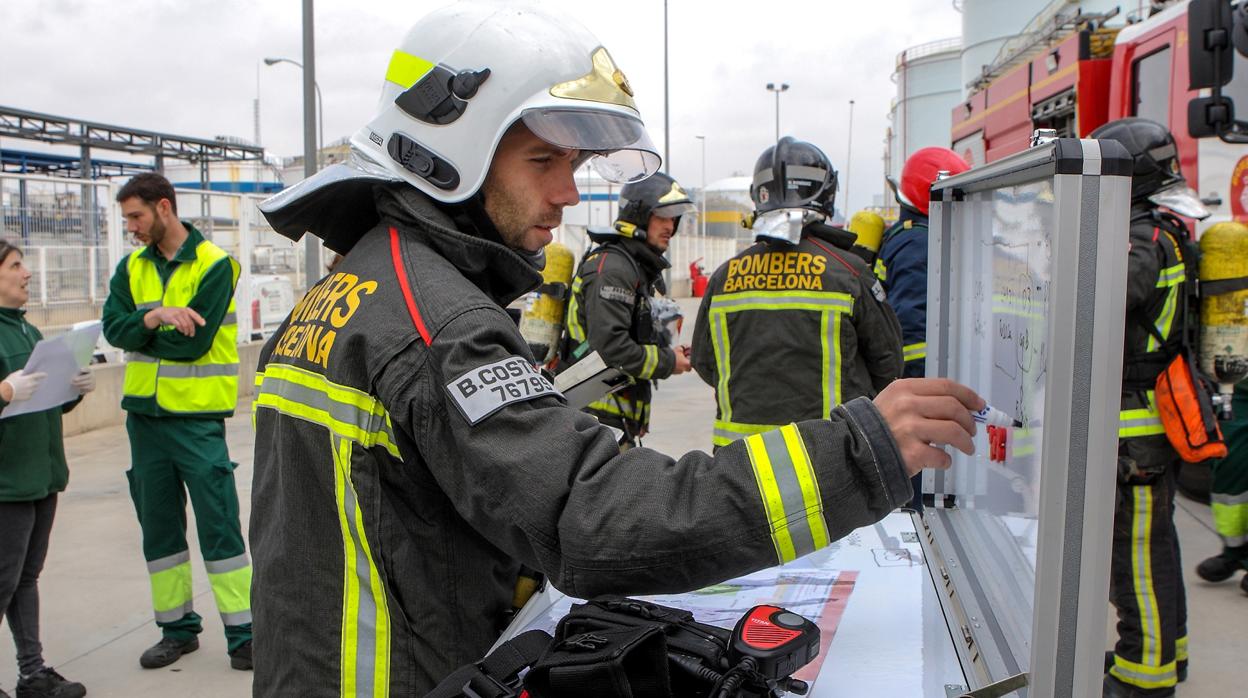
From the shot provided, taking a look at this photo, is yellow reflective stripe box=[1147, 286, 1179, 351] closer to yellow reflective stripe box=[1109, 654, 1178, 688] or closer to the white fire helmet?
yellow reflective stripe box=[1109, 654, 1178, 688]

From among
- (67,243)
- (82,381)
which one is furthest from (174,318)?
(67,243)

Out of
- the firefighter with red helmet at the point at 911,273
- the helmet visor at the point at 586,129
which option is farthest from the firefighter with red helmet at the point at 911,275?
the helmet visor at the point at 586,129

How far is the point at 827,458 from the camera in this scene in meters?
1.23

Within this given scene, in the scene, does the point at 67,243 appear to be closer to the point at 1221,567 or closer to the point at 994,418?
the point at 1221,567

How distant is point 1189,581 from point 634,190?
11.4 feet

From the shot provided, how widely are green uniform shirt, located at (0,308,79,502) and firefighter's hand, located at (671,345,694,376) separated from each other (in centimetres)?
274

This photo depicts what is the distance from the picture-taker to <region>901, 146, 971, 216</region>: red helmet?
488cm

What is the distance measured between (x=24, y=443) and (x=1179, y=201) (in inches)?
176

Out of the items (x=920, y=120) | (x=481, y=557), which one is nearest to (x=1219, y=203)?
(x=481, y=557)

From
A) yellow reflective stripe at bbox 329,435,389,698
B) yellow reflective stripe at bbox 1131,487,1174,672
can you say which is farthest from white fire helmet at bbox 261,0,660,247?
yellow reflective stripe at bbox 1131,487,1174,672

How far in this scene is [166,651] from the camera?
423 cm

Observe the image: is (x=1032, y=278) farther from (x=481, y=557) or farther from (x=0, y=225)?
(x=0, y=225)

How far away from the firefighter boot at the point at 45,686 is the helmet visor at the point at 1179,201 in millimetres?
4509

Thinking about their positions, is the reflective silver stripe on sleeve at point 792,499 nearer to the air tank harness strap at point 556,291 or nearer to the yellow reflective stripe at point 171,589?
the yellow reflective stripe at point 171,589
